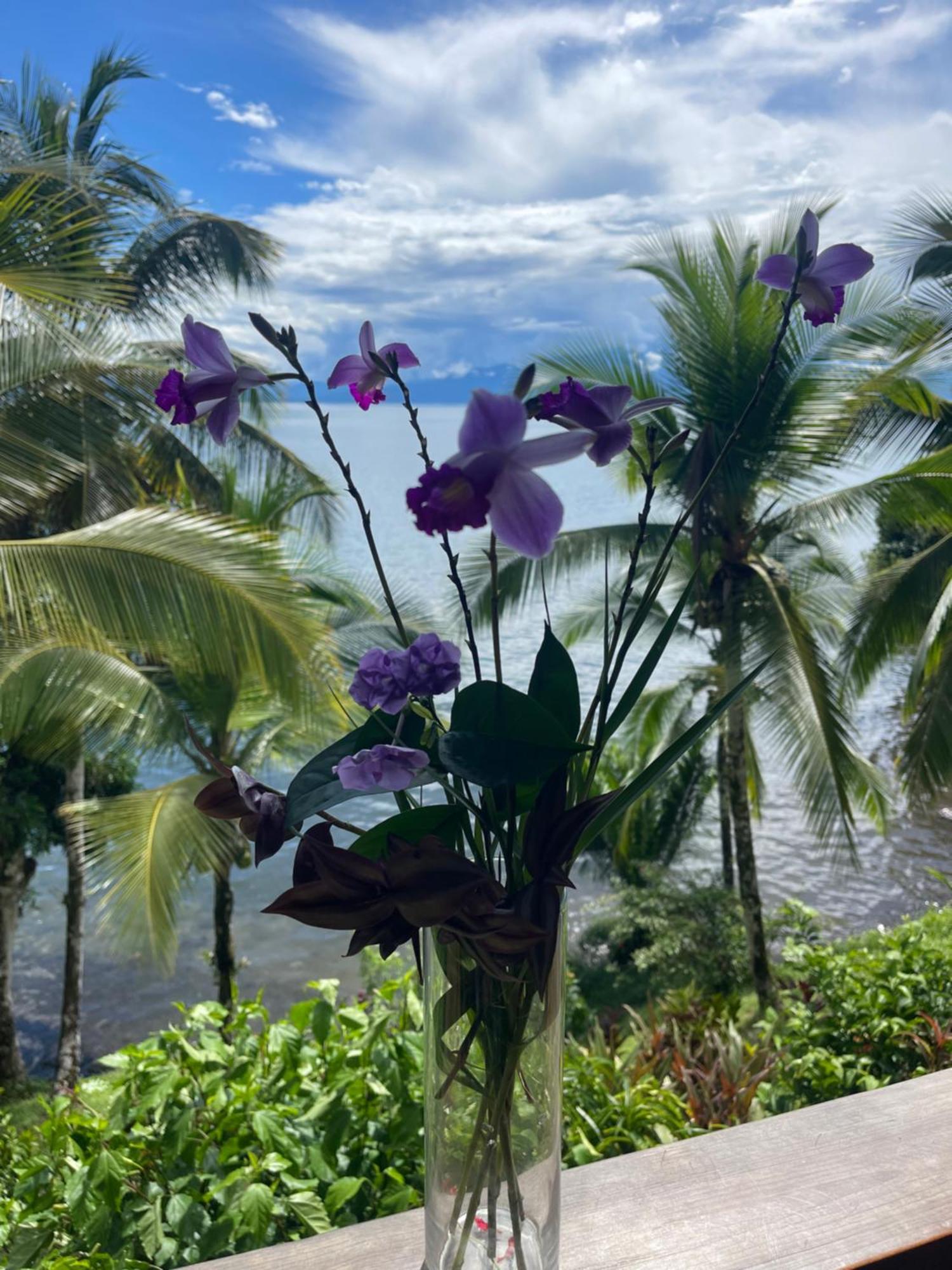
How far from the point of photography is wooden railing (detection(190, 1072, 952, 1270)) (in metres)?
0.77

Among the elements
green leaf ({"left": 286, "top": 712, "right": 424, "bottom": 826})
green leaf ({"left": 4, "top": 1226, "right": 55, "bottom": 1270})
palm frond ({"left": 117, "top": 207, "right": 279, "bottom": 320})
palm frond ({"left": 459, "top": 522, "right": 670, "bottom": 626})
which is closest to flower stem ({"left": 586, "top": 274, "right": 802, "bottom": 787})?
green leaf ({"left": 286, "top": 712, "right": 424, "bottom": 826})

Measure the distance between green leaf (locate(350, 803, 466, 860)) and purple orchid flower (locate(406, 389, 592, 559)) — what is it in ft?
0.60

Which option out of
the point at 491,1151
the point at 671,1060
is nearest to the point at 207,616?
the point at 671,1060

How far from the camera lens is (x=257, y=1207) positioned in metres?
1.04

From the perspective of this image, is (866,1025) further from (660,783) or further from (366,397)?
(660,783)

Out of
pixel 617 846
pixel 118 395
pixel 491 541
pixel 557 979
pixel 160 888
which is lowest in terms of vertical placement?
pixel 617 846

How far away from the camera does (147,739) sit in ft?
22.4

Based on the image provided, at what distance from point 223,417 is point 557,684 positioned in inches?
10.2

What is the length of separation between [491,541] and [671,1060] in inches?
103

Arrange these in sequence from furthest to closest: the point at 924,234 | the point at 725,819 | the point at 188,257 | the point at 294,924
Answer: the point at 294,924 → the point at 725,819 → the point at 188,257 → the point at 924,234

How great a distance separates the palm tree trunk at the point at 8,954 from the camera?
884 centimetres

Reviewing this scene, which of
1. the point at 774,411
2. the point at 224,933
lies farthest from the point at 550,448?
the point at 224,933

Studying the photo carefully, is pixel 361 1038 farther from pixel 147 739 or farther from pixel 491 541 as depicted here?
pixel 147 739

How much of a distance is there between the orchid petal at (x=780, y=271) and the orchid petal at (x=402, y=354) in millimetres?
219
